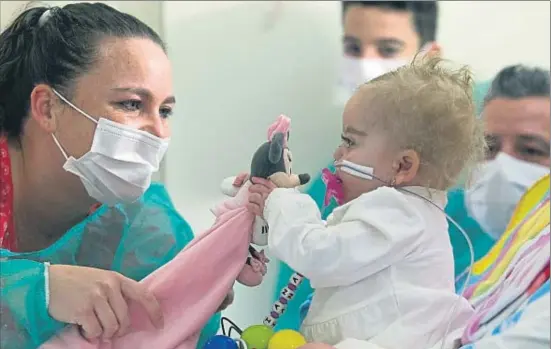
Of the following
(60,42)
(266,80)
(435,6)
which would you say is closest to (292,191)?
(60,42)

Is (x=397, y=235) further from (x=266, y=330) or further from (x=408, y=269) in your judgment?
(x=266, y=330)

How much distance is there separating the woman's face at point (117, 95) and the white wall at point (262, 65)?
14 cm

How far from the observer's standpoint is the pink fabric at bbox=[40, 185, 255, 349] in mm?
870

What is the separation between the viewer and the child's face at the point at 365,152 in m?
0.88

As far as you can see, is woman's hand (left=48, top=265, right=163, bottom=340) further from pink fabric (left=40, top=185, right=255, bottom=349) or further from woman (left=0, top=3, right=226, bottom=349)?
woman (left=0, top=3, right=226, bottom=349)

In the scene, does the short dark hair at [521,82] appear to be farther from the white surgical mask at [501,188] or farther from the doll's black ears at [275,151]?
the doll's black ears at [275,151]

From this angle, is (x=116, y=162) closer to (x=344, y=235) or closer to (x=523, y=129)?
(x=344, y=235)

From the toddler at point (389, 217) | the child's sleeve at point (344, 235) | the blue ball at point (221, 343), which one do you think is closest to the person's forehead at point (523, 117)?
the toddler at point (389, 217)

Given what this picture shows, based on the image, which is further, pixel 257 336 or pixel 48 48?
pixel 48 48

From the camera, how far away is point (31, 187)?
1080mm

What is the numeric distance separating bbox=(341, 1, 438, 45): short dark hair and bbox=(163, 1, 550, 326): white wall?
0.09 ft

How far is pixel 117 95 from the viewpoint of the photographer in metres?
1.02

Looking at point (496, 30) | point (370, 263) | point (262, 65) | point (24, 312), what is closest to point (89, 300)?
point (24, 312)

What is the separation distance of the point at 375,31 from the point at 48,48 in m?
0.76
